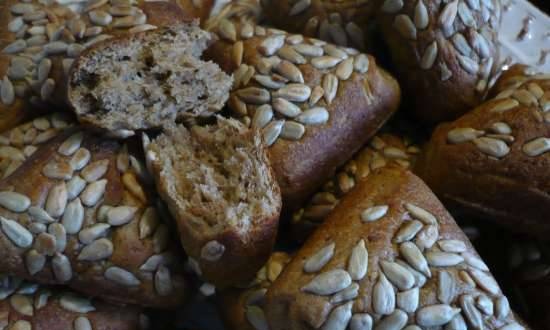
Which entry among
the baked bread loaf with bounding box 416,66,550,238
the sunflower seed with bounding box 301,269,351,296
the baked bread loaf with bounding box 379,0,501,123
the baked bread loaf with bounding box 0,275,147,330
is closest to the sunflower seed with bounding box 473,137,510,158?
the baked bread loaf with bounding box 416,66,550,238

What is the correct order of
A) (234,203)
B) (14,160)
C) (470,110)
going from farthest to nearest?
(470,110), (14,160), (234,203)

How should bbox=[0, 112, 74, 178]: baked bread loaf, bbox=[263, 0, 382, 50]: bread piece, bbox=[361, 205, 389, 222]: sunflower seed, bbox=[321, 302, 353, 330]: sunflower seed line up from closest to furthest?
bbox=[321, 302, 353, 330]: sunflower seed < bbox=[361, 205, 389, 222]: sunflower seed < bbox=[0, 112, 74, 178]: baked bread loaf < bbox=[263, 0, 382, 50]: bread piece

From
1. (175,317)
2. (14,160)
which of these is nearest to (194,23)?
(14,160)

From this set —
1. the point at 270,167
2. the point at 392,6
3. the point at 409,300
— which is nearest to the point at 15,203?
the point at 270,167

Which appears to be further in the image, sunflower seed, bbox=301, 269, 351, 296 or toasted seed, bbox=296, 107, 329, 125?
toasted seed, bbox=296, 107, 329, 125

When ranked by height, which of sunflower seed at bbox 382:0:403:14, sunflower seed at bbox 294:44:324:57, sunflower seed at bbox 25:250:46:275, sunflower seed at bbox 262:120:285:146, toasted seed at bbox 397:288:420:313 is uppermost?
sunflower seed at bbox 382:0:403:14

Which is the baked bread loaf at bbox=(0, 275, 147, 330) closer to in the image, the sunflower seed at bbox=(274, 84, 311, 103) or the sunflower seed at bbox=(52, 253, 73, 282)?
the sunflower seed at bbox=(52, 253, 73, 282)

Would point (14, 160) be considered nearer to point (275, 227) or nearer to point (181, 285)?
point (181, 285)
